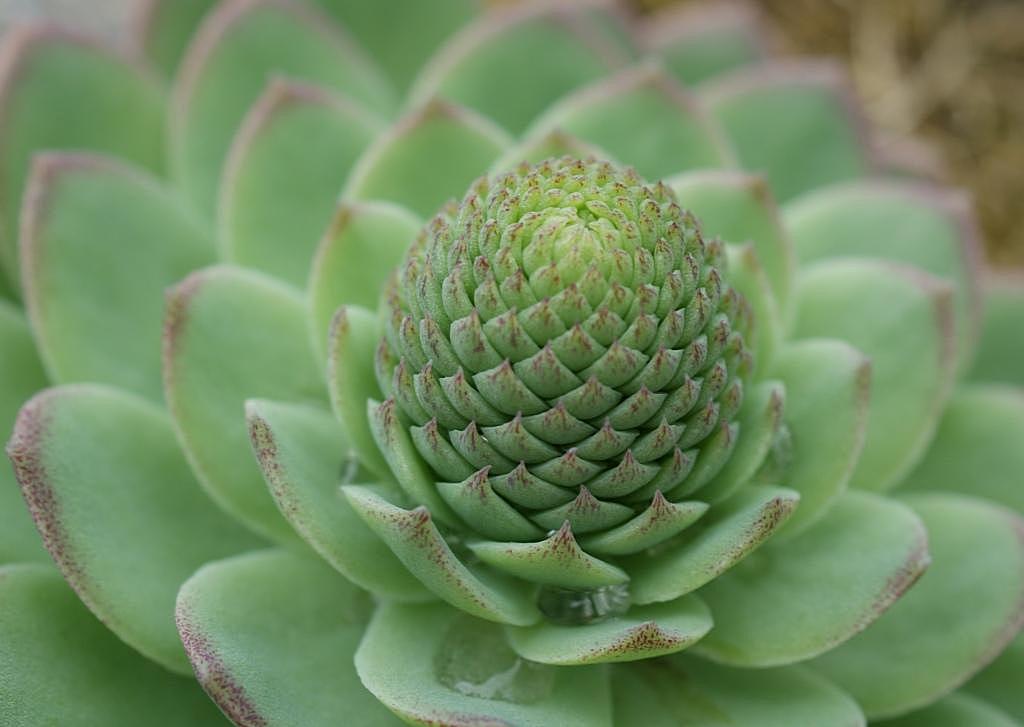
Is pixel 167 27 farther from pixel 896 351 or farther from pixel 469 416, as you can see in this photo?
pixel 896 351

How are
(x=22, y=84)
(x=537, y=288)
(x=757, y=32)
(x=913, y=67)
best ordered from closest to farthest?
(x=537, y=288)
(x=22, y=84)
(x=757, y=32)
(x=913, y=67)

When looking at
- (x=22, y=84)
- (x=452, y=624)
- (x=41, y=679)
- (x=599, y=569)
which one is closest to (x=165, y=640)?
(x=41, y=679)

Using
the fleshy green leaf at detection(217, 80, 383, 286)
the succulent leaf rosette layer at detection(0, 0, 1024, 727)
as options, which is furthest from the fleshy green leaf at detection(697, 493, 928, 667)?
the fleshy green leaf at detection(217, 80, 383, 286)

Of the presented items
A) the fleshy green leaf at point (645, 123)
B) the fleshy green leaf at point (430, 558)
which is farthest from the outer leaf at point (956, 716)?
the fleshy green leaf at point (645, 123)

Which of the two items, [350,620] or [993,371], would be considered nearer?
[350,620]

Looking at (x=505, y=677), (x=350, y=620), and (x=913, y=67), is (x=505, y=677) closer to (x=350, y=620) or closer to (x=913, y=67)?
(x=350, y=620)
